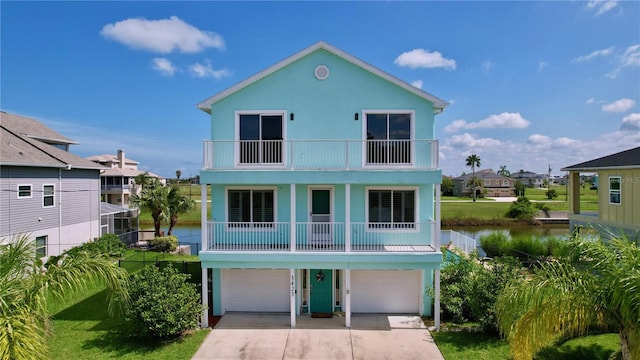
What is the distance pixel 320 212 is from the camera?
1251cm

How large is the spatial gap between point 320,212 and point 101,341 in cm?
789

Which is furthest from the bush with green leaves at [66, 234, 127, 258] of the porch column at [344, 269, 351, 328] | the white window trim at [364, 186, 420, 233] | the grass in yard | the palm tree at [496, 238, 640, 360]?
the palm tree at [496, 238, 640, 360]

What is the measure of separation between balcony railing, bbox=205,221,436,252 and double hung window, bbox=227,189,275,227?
0.95 feet

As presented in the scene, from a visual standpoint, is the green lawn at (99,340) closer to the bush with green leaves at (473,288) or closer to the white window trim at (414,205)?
the white window trim at (414,205)

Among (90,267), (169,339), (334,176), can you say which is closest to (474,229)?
(334,176)

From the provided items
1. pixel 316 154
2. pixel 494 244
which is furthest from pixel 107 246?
pixel 494 244

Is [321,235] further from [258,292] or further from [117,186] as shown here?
[117,186]

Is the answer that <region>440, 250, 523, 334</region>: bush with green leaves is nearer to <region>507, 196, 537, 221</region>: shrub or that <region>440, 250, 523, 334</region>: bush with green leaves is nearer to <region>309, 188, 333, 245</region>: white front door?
<region>309, 188, 333, 245</region>: white front door

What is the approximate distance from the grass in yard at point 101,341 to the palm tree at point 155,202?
13493 mm

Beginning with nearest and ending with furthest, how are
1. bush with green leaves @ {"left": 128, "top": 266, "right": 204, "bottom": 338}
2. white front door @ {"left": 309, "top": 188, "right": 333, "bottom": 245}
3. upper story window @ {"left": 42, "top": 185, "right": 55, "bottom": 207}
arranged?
1. bush with green leaves @ {"left": 128, "top": 266, "right": 204, "bottom": 338}
2. white front door @ {"left": 309, "top": 188, "right": 333, "bottom": 245}
3. upper story window @ {"left": 42, "top": 185, "right": 55, "bottom": 207}

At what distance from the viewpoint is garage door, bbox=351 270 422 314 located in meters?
12.4

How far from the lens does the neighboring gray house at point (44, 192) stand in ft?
50.8

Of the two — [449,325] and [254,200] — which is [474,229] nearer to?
[449,325]

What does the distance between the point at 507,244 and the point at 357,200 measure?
12.8 meters
